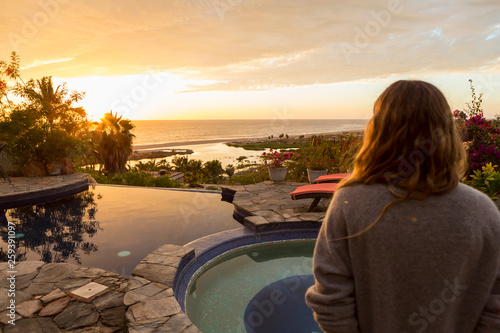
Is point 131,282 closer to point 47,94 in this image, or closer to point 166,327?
point 166,327

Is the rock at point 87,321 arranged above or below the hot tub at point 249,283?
above

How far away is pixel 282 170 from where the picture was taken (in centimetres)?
915

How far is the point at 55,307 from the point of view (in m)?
3.23

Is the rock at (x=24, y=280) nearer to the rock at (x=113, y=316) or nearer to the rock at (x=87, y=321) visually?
the rock at (x=87, y=321)

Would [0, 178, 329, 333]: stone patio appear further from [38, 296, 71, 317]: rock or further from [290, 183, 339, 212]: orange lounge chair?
[290, 183, 339, 212]: orange lounge chair

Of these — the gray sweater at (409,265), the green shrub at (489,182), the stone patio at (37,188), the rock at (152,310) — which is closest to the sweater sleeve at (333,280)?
the gray sweater at (409,265)

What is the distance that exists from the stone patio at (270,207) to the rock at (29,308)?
133 inches

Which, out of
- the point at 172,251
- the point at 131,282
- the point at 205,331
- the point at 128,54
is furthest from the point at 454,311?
the point at 128,54

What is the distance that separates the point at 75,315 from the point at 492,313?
366 cm

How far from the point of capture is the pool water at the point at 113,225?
16.3 ft

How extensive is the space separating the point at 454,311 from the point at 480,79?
7651mm

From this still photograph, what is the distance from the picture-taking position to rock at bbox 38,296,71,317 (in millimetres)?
3129

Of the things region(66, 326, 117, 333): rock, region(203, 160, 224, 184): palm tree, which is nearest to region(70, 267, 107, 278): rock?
region(66, 326, 117, 333): rock

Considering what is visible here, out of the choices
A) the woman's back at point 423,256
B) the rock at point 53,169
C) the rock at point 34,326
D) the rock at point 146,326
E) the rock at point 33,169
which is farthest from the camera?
the rock at point 53,169
